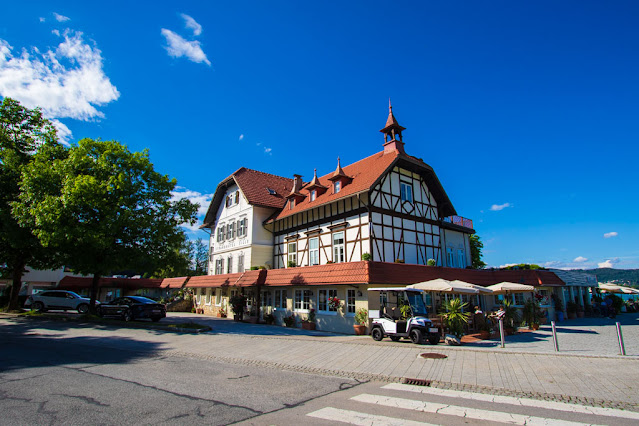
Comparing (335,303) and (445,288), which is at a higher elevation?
(445,288)

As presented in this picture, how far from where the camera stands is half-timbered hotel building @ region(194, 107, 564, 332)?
65.6 feet

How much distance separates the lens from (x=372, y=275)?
57.3ft

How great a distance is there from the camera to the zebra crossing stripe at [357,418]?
5297mm

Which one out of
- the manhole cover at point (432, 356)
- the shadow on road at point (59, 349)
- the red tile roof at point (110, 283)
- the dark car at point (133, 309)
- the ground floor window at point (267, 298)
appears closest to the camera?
the shadow on road at point (59, 349)

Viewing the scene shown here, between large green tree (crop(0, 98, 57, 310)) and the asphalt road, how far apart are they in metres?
11.4

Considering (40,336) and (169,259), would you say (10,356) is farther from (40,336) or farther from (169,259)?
(169,259)

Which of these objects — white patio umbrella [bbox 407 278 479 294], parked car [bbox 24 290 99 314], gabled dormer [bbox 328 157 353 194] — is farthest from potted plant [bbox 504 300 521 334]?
parked car [bbox 24 290 99 314]

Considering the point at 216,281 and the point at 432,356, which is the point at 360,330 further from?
the point at 216,281

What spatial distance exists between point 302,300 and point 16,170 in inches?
733

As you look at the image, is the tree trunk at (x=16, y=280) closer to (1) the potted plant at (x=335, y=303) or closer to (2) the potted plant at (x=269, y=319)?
(2) the potted plant at (x=269, y=319)

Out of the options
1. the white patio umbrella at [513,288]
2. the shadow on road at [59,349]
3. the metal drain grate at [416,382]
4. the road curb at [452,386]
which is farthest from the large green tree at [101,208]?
the white patio umbrella at [513,288]

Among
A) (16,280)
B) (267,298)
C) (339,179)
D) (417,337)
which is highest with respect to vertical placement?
(339,179)

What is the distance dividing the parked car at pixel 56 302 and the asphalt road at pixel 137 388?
17.3m

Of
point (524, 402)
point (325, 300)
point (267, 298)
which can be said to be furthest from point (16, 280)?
point (524, 402)
